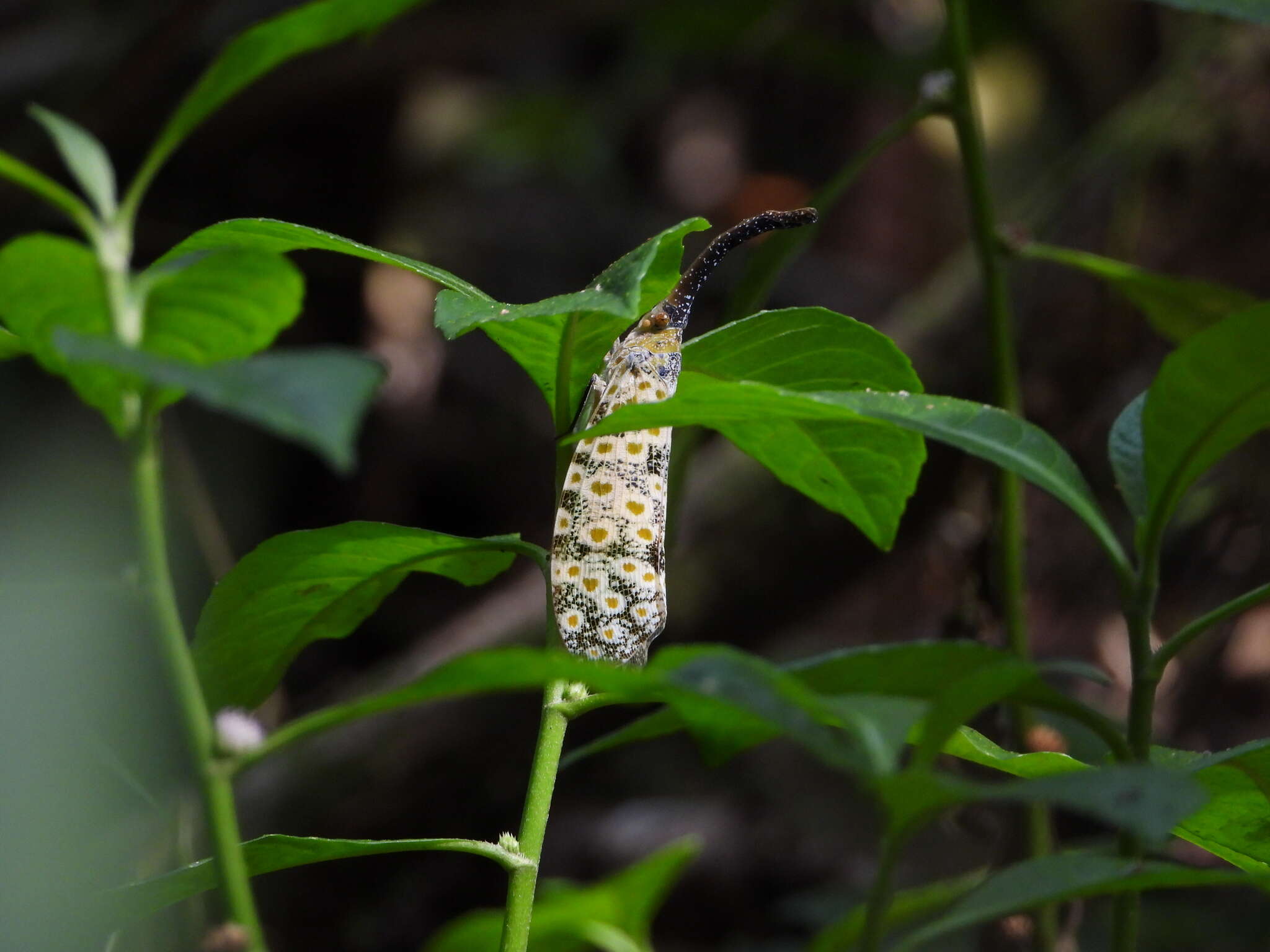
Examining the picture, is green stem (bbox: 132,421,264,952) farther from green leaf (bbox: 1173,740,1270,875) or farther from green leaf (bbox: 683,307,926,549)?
green leaf (bbox: 1173,740,1270,875)

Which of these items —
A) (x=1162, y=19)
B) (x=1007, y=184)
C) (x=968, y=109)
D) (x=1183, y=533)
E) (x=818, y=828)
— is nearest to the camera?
(x=968, y=109)

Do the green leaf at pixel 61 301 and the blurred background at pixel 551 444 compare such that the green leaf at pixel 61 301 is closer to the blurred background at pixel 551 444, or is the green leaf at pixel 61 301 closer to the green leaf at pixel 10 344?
the green leaf at pixel 10 344

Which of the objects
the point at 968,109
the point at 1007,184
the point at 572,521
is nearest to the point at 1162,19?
the point at 1007,184

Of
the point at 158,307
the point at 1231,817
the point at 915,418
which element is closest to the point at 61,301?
the point at 158,307

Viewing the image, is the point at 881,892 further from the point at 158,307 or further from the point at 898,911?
the point at 898,911

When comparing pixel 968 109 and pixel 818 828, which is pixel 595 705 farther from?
pixel 818 828

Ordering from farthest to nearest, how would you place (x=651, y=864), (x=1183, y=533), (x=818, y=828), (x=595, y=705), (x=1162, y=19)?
(x=1162, y=19) → (x=818, y=828) → (x=1183, y=533) → (x=595, y=705) → (x=651, y=864)

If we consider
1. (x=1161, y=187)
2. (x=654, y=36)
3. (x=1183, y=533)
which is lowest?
(x=1183, y=533)

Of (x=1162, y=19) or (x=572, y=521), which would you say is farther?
(x=1162, y=19)
